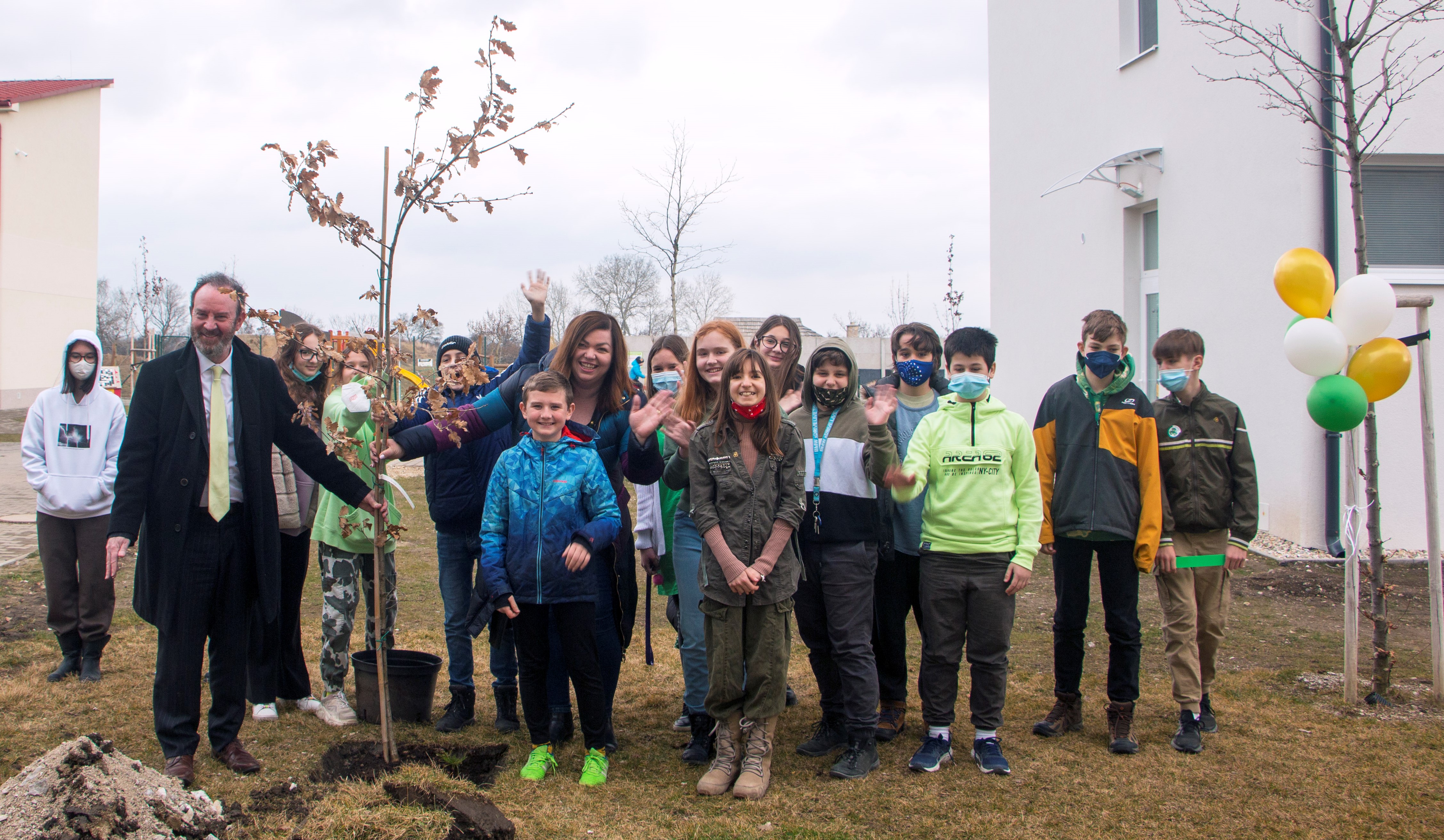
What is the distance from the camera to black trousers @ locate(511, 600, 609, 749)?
388cm

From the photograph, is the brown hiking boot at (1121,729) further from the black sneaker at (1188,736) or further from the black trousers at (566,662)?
the black trousers at (566,662)

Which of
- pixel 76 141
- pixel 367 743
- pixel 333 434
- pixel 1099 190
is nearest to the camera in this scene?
pixel 333 434

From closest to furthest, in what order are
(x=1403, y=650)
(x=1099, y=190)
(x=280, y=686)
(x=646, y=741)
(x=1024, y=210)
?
(x=646, y=741) → (x=280, y=686) → (x=1403, y=650) → (x=1099, y=190) → (x=1024, y=210)

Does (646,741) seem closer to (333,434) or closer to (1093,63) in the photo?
(333,434)

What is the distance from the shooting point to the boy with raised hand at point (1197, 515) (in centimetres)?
433

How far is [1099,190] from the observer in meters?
11.5

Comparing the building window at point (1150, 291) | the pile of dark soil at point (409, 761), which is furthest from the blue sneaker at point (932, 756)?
the building window at point (1150, 291)

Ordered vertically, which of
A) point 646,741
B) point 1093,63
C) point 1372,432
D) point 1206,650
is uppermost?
point 1093,63

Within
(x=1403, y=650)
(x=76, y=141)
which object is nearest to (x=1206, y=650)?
(x=1403, y=650)

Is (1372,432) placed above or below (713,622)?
above

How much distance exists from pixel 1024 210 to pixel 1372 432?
9.38 meters

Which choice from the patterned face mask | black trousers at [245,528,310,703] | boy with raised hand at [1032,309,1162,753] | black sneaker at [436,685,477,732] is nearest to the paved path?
black trousers at [245,528,310,703]

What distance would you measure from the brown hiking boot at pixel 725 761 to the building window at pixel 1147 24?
10.3 meters

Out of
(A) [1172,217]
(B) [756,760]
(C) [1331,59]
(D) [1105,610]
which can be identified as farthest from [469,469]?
(A) [1172,217]
